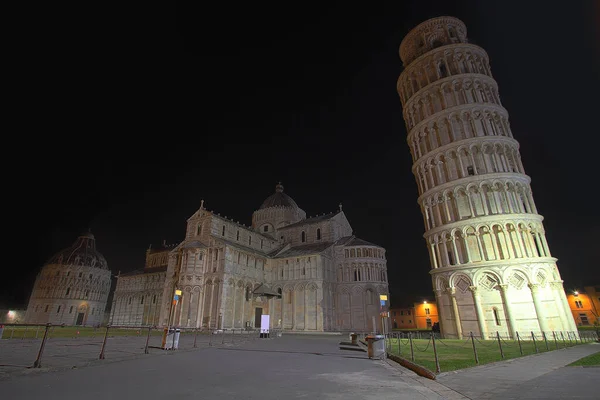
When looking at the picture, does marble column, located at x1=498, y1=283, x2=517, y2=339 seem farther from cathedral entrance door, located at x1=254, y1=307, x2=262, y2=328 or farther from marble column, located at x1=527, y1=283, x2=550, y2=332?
cathedral entrance door, located at x1=254, y1=307, x2=262, y2=328

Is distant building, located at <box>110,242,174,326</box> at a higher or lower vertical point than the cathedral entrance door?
higher

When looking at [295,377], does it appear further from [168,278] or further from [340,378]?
[168,278]

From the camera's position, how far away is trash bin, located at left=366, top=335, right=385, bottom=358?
13.4 meters

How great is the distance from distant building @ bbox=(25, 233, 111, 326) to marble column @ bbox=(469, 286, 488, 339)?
9086 cm

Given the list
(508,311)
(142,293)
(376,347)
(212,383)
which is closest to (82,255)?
(142,293)

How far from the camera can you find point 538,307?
23.5 metres

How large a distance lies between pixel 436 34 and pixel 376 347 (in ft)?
122

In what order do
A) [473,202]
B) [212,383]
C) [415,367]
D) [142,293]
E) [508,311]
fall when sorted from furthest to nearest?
[142,293]
[473,202]
[508,311]
[415,367]
[212,383]

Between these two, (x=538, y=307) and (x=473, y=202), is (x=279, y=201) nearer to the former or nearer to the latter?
(x=473, y=202)

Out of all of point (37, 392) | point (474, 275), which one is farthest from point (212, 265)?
point (37, 392)

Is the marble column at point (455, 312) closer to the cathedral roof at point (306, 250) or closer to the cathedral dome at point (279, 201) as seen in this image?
the cathedral roof at point (306, 250)

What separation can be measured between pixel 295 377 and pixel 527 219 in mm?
26365

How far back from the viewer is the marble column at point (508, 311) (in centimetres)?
2361

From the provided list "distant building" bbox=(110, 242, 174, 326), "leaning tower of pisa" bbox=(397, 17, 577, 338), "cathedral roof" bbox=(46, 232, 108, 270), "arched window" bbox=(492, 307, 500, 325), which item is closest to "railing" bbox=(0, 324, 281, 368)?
"leaning tower of pisa" bbox=(397, 17, 577, 338)
